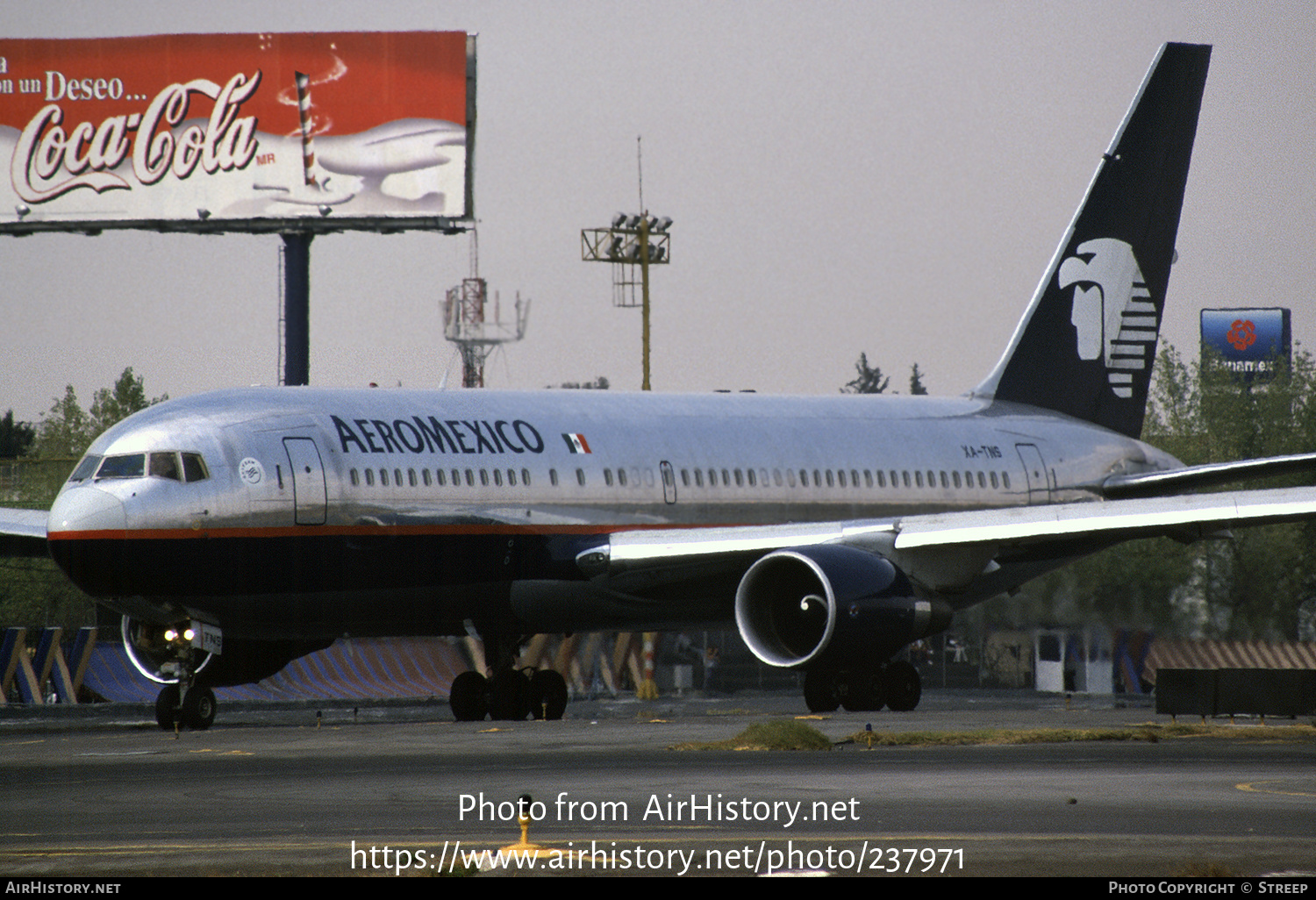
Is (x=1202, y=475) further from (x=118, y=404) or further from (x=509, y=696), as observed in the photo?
(x=118, y=404)

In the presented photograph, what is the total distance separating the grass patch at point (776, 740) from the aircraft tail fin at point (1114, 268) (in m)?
13.6

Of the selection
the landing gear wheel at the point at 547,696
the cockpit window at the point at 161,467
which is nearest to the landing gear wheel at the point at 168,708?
the cockpit window at the point at 161,467

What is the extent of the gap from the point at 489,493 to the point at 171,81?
2944 cm

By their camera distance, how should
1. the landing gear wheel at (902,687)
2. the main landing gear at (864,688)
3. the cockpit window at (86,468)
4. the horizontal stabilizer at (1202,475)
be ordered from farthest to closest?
the horizontal stabilizer at (1202,475) < the landing gear wheel at (902,687) < the main landing gear at (864,688) < the cockpit window at (86,468)

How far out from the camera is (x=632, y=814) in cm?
1377

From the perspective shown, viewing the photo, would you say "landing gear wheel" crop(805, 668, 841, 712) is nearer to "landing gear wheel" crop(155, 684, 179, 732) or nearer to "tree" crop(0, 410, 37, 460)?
"landing gear wheel" crop(155, 684, 179, 732)

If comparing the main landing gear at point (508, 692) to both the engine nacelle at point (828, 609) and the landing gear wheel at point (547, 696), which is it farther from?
the engine nacelle at point (828, 609)

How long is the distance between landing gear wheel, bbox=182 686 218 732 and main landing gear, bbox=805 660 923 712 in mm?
7820

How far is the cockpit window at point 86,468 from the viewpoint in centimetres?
2331

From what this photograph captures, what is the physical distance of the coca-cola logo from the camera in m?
51.3

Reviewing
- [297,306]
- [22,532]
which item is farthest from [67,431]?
[22,532]

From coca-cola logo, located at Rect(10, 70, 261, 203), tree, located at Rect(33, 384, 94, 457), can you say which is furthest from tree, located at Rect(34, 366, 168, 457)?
coca-cola logo, located at Rect(10, 70, 261, 203)

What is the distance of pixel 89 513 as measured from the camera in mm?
22547

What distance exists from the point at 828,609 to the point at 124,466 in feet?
28.2
